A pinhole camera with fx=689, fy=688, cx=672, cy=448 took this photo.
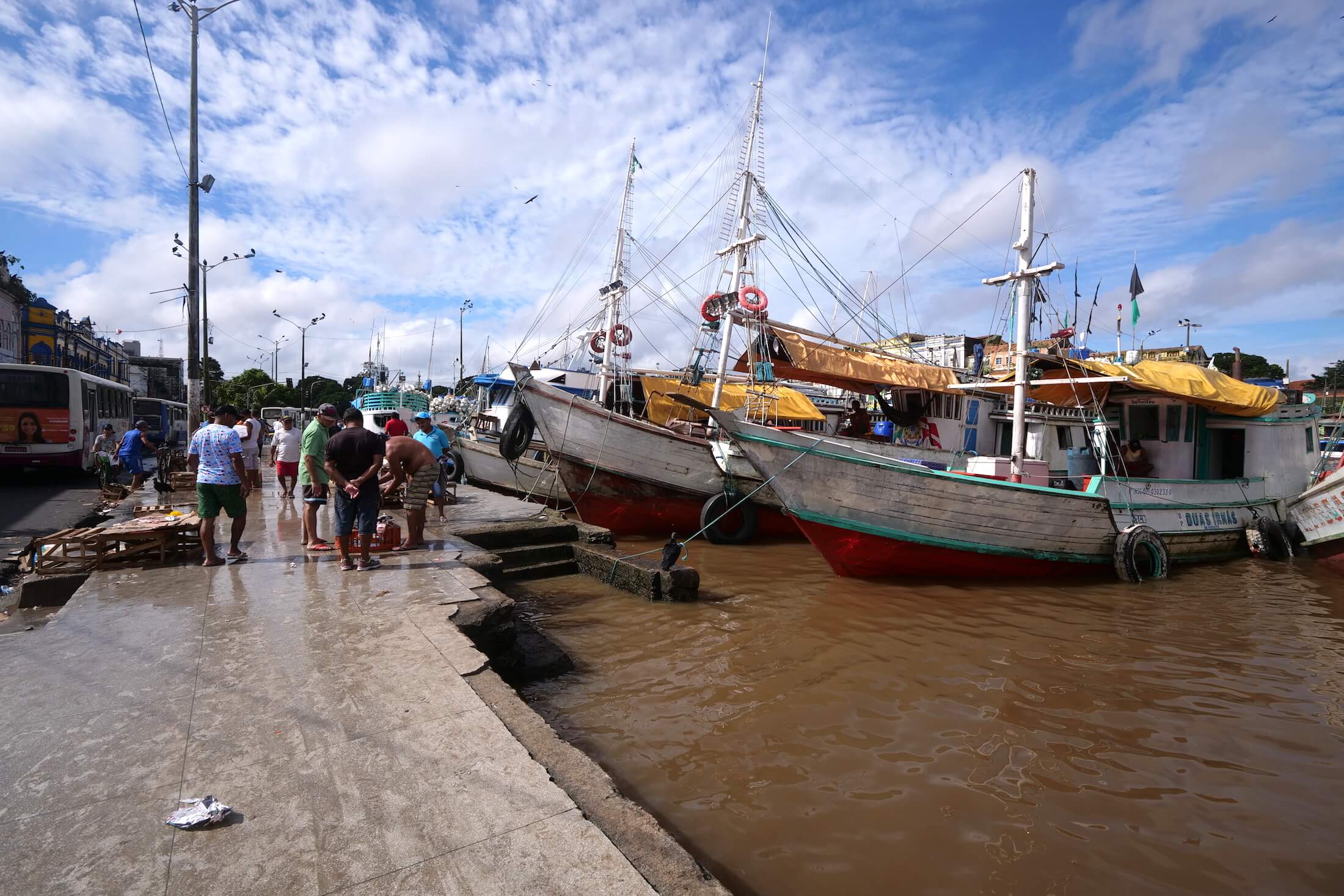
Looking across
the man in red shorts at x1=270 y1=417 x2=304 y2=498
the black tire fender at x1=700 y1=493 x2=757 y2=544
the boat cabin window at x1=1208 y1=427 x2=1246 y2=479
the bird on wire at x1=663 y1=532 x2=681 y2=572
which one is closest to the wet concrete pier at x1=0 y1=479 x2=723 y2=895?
the bird on wire at x1=663 y1=532 x2=681 y2=572

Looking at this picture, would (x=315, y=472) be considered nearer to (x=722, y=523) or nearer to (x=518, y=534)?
(x=518, y=534)

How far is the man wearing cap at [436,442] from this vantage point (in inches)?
400

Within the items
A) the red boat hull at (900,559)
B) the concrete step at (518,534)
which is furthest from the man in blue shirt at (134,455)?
the red boat hull at (900,559)

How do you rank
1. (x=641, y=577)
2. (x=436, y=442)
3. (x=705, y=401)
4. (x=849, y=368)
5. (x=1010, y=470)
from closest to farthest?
(x=641, y=577)
(x=1010, y=470)
(x=436, y=442)
(x=849, y=368)
(x=705, y=401)

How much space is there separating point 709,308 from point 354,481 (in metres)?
9.73

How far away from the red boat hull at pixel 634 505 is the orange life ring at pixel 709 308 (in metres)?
4.09

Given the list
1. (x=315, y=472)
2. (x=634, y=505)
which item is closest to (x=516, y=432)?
(x=634, y=505)

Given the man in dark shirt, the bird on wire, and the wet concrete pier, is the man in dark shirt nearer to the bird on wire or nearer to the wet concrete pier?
the wet concrete pier

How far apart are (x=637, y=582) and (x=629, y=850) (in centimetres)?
568

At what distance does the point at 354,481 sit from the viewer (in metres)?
6.62

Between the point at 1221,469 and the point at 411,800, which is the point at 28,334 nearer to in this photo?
the point at 411,800

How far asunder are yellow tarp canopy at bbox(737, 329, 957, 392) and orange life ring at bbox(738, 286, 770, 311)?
0.99 m

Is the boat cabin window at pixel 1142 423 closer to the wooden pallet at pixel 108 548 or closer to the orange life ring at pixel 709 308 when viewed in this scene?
the orange life ring at pixel 709 308

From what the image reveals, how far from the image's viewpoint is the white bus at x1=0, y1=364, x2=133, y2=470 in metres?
15.0
